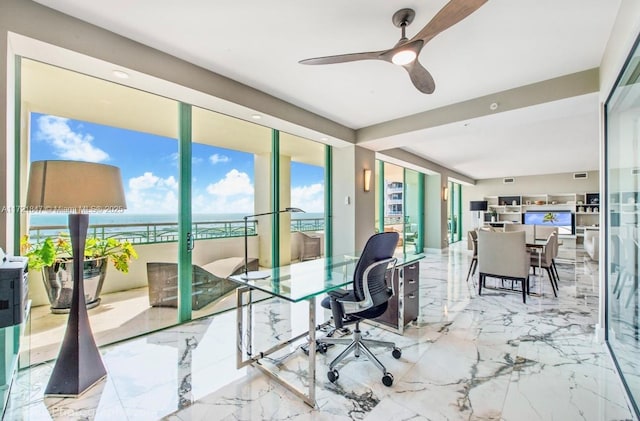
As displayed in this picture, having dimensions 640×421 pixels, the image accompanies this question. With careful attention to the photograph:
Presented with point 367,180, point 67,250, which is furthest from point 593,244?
point 67,250

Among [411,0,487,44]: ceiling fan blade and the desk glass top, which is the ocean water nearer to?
the desk glass top

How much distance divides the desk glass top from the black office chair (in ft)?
0.42

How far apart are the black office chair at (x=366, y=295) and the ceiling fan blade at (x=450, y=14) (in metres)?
1.34

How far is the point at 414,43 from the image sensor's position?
179 cm

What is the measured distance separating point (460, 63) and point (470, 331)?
2.65m

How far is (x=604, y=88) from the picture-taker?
97.6 inches

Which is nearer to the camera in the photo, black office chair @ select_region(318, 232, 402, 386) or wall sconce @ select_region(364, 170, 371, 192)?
black office chair @ select_region(318, 232, 402, 386)

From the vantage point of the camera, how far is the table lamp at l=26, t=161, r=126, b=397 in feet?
5.28

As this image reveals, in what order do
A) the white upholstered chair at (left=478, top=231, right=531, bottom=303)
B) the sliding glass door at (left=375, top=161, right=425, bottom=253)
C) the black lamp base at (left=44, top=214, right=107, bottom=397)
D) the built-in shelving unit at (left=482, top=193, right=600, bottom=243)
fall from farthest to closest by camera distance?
1. the built-in shelving unit at (left=482, top=193, right=600, bottom=243)
2. the sliding glass door at (left=375, top=161, right=425, bottom=253)
3. the white upholstered chair at (left=478, top=231, right=531, bottom=303)
4. the black lamp base at (left=44, top=214, right=107, bottom=397)

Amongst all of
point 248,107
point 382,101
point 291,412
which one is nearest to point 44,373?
point 291,412

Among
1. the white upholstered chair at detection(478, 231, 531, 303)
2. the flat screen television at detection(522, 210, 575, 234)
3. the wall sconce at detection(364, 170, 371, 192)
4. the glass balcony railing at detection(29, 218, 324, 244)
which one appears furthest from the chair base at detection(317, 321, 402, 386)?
the flat screen television at detection(522, 210, 575, 234)

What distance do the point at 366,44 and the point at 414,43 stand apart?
68cm

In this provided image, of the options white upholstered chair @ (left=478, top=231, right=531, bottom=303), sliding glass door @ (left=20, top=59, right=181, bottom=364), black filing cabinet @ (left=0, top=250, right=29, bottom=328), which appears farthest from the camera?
white upholstered chair @ (left=478, top=231, right=531, bottom=303)

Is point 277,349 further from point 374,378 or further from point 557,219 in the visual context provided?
point 557,219
